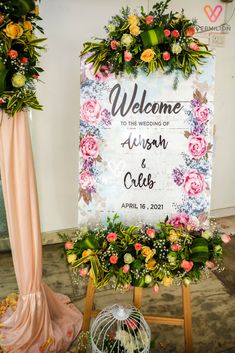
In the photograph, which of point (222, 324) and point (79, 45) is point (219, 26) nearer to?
point (79, 45)

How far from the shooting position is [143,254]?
4.45 ft

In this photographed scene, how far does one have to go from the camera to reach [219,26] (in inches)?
121

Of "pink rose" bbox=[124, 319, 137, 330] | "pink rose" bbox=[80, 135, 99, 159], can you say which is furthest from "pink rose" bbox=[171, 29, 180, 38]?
"pink rose" bbox=[124, 319, 137, 330]

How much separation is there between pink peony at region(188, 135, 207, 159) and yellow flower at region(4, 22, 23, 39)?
872mm

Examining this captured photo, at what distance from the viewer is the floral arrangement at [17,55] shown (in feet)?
4.26

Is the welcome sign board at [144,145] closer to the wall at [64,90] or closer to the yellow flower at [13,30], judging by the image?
the yellow flower at [13,30]

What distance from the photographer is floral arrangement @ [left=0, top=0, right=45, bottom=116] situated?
1.30 m

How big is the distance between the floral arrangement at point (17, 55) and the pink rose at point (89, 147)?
0.29 m

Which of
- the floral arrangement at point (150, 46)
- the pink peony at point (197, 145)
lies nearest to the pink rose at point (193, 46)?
the floral arrangement at point (150, 46)

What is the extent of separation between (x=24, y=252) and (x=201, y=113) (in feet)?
3.76

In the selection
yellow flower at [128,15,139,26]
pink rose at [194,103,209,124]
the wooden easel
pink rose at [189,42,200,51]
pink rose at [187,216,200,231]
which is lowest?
the wooden easel

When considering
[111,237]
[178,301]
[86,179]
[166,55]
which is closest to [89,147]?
[86,179]

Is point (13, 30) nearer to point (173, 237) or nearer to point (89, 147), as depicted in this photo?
point (89, 147)

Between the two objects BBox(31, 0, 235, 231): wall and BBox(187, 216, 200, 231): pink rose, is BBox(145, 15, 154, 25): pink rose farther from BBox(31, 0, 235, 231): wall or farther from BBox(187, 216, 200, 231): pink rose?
BBox(31, 0, 235, 231): wall
